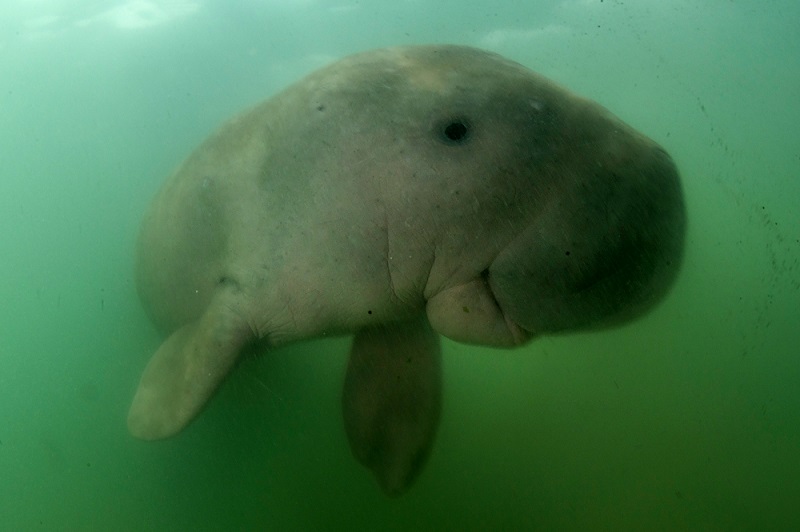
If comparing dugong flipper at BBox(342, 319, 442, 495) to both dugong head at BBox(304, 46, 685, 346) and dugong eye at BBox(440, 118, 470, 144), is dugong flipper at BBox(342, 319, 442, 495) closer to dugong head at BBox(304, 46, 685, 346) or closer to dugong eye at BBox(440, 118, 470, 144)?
dugong head at BBox(304, 46, 685, 346)

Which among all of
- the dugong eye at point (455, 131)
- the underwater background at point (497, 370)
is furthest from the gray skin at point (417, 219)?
the underwater background at point (497, 370)

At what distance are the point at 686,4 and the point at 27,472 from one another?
8.50 meters

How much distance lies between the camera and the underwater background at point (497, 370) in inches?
118

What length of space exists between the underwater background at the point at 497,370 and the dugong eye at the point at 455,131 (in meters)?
1.02

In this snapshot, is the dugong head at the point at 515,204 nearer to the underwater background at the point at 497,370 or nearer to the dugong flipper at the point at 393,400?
the underwater background at the point at 497,370

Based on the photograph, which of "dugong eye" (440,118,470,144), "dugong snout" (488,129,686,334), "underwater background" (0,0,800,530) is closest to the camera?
"dugong snout" (488,129,686,334)

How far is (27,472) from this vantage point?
14.0 ft

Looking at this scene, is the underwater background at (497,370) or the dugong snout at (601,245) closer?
the dugong snout at (601,245)

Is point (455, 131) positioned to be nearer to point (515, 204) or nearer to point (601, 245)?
point (515, 204)

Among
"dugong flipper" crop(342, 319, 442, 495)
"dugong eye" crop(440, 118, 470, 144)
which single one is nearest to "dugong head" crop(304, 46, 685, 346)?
"dugong eye" crop(440, 118, 470, 144)

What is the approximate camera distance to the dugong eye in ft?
7.86

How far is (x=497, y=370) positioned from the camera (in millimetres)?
3506

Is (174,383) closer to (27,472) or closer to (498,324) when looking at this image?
(498,324)

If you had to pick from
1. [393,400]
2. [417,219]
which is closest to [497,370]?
[393,400]
